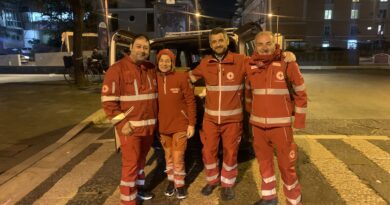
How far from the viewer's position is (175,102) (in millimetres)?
4430

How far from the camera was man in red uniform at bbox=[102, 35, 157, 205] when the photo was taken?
402 cm

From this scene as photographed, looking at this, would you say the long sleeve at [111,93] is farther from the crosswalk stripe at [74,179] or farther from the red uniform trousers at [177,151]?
the crosswalk stripe at [74,179]

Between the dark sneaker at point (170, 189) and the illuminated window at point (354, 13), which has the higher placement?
the illuminated window at point (354, 13)

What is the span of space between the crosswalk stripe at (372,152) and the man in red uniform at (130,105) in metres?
3.60

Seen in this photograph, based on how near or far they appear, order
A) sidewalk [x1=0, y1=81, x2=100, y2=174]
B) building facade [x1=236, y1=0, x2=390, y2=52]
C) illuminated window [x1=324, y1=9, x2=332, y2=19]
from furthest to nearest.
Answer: illuminated window [x1=324, y1=9, x2=332, y2=19] → building facade [x1=236, y1=0, x2=390, y2=52] → sidewalk [x1=0, y1=81, x2=100, y2=174]

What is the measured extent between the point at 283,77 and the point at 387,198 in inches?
77.0

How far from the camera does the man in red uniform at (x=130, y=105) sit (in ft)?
13.2

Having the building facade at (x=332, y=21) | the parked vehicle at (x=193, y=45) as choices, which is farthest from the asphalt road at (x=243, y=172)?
the building facade at (x=332, y=21)

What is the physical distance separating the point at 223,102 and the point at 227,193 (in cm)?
109

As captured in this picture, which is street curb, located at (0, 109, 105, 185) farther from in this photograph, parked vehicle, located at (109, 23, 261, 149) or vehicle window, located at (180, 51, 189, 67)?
vehicle window, located at (180, 51, 189, 67)

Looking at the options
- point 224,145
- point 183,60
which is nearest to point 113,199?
point 224,145

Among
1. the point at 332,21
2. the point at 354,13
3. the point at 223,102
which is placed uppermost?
the point at 354,13

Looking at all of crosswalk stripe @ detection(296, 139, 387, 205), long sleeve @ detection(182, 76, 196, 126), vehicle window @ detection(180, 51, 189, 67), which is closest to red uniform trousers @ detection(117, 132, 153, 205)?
long sleeve @ detection(182, 76, 196, 126)

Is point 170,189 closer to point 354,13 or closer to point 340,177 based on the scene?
point 340,177
